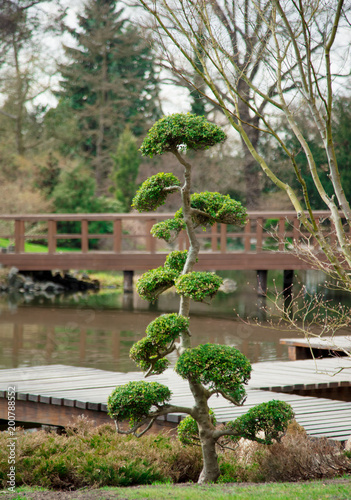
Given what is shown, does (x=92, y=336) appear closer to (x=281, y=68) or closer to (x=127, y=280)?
(x=127, y=280)

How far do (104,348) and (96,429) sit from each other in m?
6.40

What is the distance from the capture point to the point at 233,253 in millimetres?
17172

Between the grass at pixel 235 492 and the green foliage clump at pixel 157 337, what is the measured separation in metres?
0.80

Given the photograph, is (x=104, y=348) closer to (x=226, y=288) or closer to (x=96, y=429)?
(x=96, y=429)

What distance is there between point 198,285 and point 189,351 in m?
0.41

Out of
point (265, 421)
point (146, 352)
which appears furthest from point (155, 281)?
point (265, 421)

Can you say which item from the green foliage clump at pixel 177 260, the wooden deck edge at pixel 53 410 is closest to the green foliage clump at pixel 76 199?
the wooden deck edge at pixel 53 410

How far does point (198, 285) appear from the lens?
396 cm

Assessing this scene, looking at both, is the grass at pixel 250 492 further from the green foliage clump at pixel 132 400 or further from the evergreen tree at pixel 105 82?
the evergreen tree at pixel 105 82

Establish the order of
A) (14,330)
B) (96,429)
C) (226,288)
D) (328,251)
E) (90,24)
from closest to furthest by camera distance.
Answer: (328,251)
(96,429)
(14,330)
(226,288)
(90,24)

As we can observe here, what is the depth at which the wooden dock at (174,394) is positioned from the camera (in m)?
5.23

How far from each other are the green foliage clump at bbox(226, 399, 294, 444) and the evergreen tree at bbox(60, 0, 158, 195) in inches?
993

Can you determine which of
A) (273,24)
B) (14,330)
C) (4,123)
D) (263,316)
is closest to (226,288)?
(263,316)

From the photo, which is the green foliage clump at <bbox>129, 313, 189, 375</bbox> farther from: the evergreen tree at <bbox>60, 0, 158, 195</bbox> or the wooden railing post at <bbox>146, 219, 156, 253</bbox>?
the evergreen tree at <bbox>60, 0, 158, 195</bbox>
